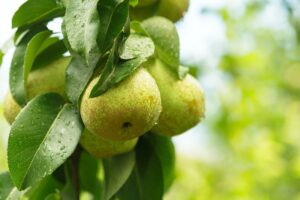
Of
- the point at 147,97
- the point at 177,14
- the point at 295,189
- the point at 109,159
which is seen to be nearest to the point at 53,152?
the point at 147,97

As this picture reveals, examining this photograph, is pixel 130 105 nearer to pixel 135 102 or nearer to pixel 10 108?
pixel 135 102

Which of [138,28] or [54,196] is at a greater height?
[138,28]

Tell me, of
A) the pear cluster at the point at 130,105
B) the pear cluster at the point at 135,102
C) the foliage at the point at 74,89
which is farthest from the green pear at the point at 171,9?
the pear cluster at the point at 130,105

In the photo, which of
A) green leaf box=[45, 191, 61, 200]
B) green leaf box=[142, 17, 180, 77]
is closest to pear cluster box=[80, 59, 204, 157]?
green leaf box=[142, 17, 180, 77]

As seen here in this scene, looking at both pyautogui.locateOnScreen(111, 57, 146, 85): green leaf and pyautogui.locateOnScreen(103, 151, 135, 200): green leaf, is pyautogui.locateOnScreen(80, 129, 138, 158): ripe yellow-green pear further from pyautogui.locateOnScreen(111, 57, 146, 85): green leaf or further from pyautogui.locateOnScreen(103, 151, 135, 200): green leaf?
pyautogui.locateOnScreen(111, 57, 146, 85): green leaf

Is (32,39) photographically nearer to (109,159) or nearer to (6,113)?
(6,113)

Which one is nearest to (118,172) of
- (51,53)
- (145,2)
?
(51,53)
